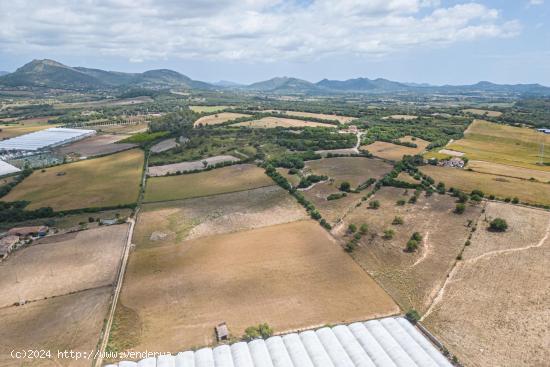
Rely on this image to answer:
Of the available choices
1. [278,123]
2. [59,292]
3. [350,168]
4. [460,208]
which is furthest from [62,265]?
[278,123]

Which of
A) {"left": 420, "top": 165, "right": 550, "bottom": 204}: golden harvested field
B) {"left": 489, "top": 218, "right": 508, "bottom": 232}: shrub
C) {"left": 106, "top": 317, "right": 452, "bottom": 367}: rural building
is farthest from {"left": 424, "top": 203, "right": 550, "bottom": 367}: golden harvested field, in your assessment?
{"left": 420, "top": 165, "right": 550, "bottom": 204}: golden harvested field

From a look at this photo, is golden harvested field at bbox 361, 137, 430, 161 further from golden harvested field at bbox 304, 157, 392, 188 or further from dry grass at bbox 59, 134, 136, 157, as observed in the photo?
dry grass at bbox 59, 134, 136, 157

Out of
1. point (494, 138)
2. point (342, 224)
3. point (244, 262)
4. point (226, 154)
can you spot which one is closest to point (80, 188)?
point (226, 154)

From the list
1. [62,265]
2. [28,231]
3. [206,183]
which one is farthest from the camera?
[206,183]

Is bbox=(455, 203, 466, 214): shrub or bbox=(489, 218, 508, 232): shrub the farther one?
bbox=(455, 203, 466, 214): shrub

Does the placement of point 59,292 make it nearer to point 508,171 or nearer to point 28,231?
point 28,231

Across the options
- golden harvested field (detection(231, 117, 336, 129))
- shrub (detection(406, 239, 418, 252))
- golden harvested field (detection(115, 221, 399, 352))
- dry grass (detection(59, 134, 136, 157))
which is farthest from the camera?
golden harvested field (detection(231, 117, 336, 129))
